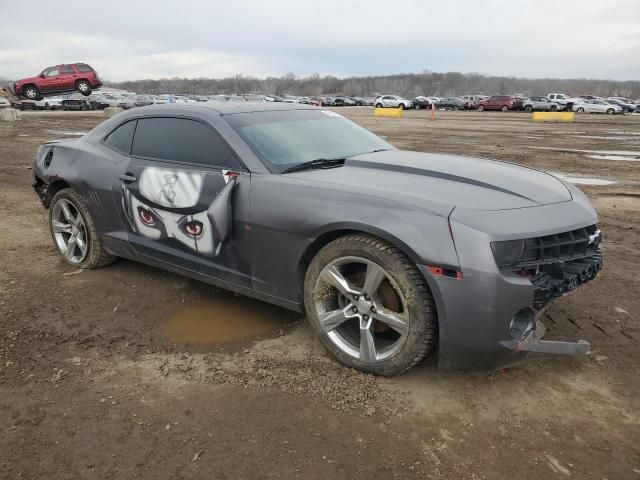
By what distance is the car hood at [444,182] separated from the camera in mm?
2814

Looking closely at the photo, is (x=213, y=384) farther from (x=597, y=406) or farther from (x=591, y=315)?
(x=591, y=315)

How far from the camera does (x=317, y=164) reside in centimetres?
356

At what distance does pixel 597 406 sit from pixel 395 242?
139 centimetres

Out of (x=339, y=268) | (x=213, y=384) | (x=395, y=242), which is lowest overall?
(x=213, y=384)

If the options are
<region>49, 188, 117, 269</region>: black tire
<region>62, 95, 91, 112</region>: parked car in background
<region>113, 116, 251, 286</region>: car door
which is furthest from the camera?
<region>62, 95, 91, 112</region>: parked car in background

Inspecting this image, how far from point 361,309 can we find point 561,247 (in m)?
1.13

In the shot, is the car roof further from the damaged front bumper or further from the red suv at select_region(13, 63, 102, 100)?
the red suv at select_region(13, 63, 102, 100)

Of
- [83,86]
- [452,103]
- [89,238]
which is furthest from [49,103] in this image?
[89,238]

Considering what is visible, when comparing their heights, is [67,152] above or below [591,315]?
above

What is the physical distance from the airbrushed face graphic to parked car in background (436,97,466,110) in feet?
177

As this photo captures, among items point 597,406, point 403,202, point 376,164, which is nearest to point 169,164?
point 376,164

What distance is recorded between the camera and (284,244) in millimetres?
3225

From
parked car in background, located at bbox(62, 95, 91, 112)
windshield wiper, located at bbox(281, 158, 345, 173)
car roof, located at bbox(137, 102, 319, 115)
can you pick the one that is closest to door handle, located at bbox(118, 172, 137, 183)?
car roof, located at bbox(137, 102, 319, 115)

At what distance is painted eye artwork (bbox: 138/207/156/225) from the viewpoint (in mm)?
3970
